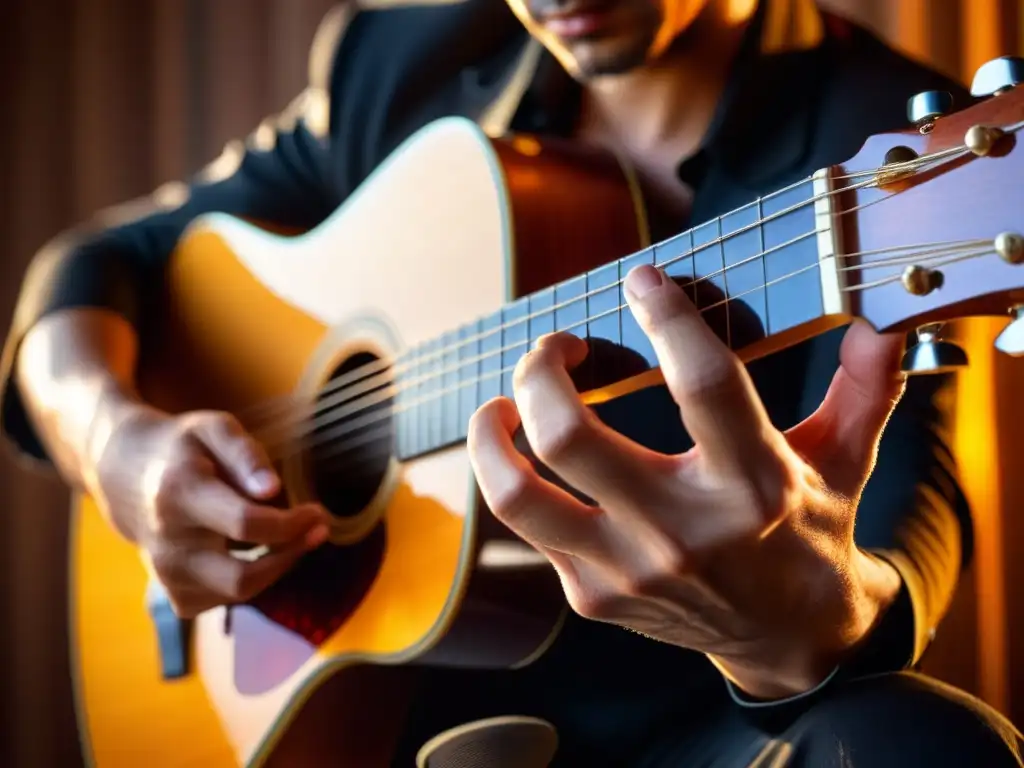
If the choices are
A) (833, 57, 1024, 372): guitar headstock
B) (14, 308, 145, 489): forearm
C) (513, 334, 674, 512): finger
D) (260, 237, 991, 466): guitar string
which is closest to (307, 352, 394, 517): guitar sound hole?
(260, 237, 991, 466): guitar string

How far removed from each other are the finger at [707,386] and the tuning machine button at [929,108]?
4.9 inches

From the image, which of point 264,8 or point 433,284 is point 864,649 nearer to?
point 433,284

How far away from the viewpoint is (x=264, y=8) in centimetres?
155

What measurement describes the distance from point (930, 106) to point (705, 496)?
7.6 inches

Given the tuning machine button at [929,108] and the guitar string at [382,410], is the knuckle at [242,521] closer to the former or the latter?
the guitar string at [382,410]

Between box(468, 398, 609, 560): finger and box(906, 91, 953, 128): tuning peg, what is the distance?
227 millimetres

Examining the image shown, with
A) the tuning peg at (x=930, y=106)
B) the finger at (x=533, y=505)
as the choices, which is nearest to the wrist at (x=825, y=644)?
the finger at (x=533, y=505)

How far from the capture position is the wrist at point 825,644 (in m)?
0.51

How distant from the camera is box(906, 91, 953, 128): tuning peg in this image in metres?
0.42

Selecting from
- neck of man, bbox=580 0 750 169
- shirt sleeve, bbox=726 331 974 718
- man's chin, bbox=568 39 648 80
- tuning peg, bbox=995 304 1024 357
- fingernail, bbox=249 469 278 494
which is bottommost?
shirt sleeve, bbox=726 331 974 718

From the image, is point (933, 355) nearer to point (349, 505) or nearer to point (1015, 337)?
point (1015, 337)

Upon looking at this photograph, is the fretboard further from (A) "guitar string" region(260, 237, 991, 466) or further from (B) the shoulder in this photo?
(B) the shoulder

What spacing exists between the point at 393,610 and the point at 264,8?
1.16 metres

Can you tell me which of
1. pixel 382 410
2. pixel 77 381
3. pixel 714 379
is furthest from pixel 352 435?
pixel 714 379
